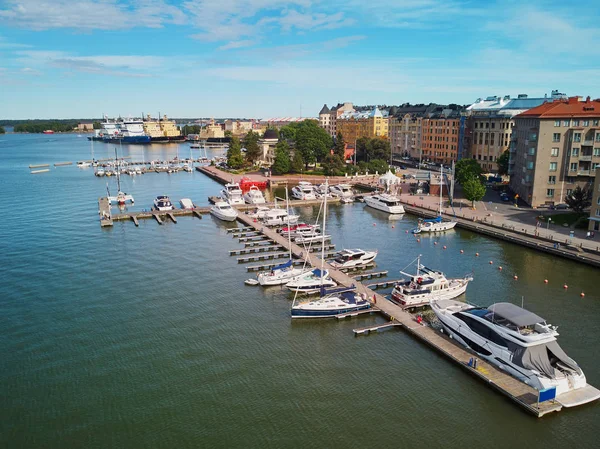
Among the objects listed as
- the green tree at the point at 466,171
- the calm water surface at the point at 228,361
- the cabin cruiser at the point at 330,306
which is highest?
the green tree at the point at 466,171

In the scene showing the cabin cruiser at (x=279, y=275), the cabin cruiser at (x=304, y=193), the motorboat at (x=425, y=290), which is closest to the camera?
the motorboat at (x=425, y=290)

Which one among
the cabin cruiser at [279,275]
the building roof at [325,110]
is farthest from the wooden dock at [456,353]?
the building roof at [325,110]

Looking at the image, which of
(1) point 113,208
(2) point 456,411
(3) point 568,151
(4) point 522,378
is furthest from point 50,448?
(3) point 568,151

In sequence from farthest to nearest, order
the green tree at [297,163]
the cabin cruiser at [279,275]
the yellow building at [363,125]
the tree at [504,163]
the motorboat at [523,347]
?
the yellow building at [363,125]
the green tree at [297,163]
the tree at [504,163]
the cabin cruiser at [279,275]
the motorboat at [523,347]

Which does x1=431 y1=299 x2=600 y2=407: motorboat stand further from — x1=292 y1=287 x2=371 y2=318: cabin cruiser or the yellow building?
the yellow building

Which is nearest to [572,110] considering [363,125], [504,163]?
[504,163]

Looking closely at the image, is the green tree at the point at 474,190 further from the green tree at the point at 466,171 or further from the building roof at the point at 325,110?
the building roof at the point at 325,110
